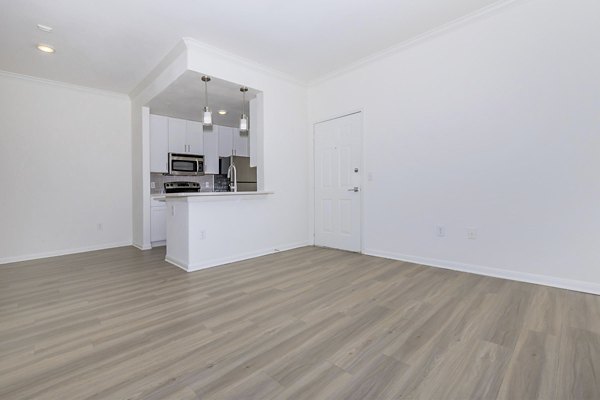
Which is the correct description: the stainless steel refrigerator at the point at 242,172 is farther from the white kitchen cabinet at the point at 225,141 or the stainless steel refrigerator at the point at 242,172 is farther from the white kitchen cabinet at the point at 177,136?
the white kitchen cabinet at the point at 177,136

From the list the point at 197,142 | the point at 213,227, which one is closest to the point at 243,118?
the point at 213,227

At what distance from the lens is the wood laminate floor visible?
1.38 metres

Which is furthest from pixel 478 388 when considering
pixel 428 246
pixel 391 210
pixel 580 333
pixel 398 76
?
pixel 398 76

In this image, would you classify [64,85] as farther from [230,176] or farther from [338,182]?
[338,182]

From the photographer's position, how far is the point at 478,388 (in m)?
1.35

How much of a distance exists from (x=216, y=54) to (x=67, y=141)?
3.03 metres

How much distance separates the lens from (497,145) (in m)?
2.96

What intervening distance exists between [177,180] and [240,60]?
3.17m

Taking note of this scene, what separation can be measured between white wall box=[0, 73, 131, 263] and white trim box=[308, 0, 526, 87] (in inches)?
154

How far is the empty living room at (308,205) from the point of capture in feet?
5.24

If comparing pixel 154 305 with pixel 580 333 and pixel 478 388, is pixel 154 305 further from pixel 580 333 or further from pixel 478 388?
pixel 580 333

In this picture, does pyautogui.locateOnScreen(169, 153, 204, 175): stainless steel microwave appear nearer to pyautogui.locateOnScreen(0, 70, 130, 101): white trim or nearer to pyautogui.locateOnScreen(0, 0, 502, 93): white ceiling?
pyautogui.locateOnScreen(0, 70, 130, 101): white trim

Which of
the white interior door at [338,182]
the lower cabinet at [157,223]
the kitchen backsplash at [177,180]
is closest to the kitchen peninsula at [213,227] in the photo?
the white interior door at [338,182]

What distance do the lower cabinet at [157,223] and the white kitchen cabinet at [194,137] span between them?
1.41 metres
